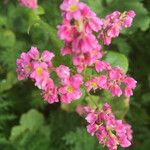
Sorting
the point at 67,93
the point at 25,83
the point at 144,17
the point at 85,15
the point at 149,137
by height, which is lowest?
the point at 149,137

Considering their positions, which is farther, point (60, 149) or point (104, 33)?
point (60, 149)

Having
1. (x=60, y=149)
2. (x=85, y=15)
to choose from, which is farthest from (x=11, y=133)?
(x=85, y=15)

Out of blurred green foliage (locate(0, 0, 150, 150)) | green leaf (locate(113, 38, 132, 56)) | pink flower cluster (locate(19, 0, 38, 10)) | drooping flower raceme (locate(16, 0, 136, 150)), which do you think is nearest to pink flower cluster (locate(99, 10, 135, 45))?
drooping flower raceme (locate(16, 0, 136, 150))

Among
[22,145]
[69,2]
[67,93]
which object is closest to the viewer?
[69,2]

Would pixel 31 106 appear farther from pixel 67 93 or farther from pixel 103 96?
pixel 67 93

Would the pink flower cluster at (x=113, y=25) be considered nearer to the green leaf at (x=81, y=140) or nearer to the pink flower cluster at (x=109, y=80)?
the pink flower cluster at (x=109, y=80)

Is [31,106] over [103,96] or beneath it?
beneath

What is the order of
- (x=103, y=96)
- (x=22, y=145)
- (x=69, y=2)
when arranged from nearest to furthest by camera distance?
(x=69, y=2) → (x=103, y=96) → (x=22, y=145)
